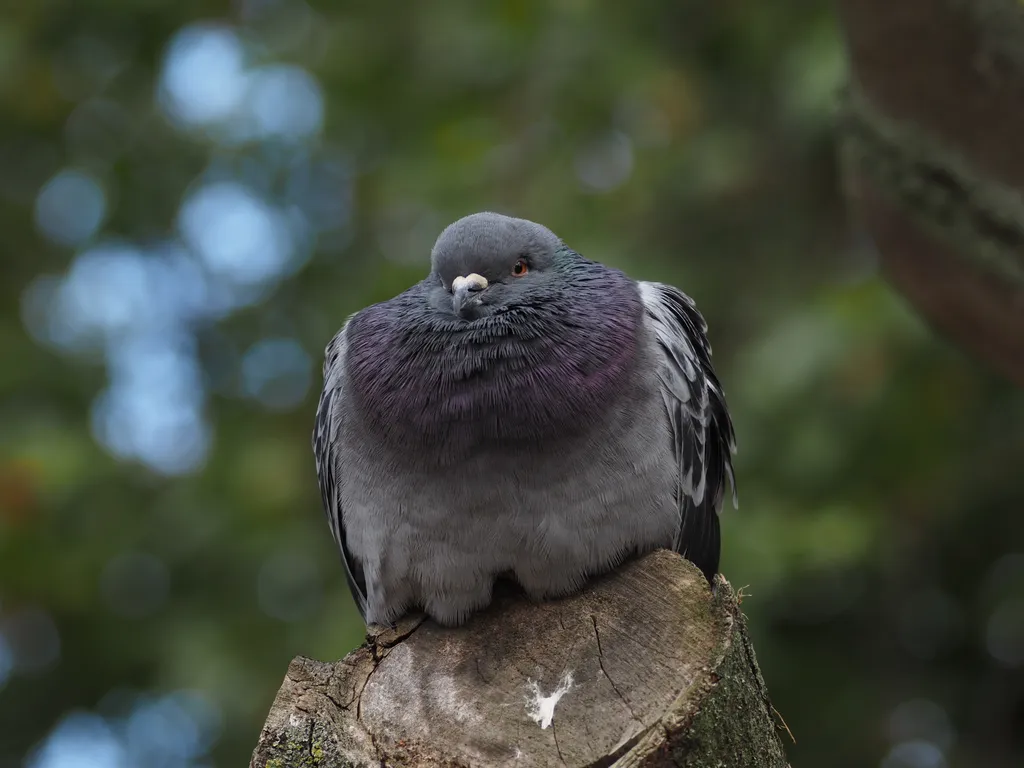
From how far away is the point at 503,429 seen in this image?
3902 millimetres

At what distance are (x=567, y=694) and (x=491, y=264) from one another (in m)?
1.86

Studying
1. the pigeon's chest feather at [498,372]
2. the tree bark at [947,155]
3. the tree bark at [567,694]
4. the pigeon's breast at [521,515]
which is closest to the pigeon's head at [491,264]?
the pigeon's chest feather at [498,372]

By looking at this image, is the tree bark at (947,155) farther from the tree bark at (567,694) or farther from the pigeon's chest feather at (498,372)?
the tree bark at (567,694)

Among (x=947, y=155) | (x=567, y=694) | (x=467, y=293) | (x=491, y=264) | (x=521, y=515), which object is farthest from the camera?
(x=947, y=155)

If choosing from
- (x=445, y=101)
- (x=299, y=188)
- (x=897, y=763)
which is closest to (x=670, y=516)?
(x=897, y=763)

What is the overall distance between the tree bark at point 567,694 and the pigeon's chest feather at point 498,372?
2.20 ft

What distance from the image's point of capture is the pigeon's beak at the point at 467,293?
13.8ft

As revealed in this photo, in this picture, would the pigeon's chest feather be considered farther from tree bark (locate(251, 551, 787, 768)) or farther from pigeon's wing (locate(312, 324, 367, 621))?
tree bark (locate(251, 551, 787, 768))

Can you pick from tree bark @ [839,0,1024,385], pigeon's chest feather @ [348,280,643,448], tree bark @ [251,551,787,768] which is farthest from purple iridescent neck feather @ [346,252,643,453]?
tree bark @ [839,0,1024,385]

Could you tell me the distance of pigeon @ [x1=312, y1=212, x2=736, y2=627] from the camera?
3.86m

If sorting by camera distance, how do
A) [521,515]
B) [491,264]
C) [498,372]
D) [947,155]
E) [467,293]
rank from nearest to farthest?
1. [521,515]
2. [498,372]
3. [467,293]
4. [491,264]
5. [947,155]

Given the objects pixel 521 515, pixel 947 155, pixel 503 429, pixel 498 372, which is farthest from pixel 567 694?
pixel 947 155

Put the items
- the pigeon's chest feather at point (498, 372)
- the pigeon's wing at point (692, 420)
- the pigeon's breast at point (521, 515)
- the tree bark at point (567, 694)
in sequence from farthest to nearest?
1. the pigeon's wing at point (692, 420)
2. the pigeon's chest feather at point (498, 372)
3. the pigeon's breast at point (521, 515)
4. the tree bark at point (567, 694)

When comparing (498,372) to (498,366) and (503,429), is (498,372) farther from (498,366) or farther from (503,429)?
(503,429)
